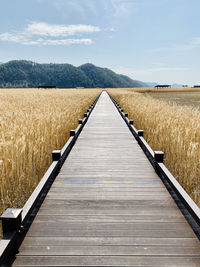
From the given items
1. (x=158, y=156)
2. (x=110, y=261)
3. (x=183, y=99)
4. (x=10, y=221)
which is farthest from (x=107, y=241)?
(x=183, y=99)

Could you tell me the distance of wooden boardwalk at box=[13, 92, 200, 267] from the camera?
215 cm

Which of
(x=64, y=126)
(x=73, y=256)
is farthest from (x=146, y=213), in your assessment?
(x=64, y=126)

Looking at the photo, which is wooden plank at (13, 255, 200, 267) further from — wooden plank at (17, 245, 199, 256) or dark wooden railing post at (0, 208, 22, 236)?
dark wooden railing post at (0, 208, 22, 236)

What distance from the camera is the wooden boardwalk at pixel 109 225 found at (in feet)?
7.07

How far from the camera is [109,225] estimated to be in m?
2.61

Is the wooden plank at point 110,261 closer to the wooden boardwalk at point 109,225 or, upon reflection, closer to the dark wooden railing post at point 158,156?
the wooden boardwalk at point 109,225

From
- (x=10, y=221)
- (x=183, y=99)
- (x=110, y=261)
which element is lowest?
(x=110, y=261)

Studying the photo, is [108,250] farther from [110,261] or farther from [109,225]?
[109,225]

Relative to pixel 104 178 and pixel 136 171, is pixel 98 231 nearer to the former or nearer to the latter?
pixel 104 178

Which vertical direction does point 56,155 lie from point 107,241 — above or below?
above

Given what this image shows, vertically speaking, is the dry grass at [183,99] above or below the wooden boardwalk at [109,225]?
above

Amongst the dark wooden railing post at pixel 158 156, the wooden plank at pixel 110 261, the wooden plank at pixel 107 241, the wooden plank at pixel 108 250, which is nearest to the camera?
the wooden plank at pixel 110 261

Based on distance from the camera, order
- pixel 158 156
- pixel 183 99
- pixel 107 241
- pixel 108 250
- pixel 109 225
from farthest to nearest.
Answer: pixel 183 99, pixel 158 156, pixel 109 225, pixel 107 241, pixel 108 250

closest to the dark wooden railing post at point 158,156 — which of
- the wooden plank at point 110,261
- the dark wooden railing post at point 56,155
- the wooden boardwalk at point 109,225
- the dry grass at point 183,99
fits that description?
the wooden boardwalk at point 109,225
